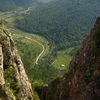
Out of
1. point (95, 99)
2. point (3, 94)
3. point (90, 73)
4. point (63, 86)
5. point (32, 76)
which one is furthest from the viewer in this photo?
point (32, 76)

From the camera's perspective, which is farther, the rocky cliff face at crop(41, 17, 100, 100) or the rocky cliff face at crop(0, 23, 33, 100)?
the rocky cliff face at crop(41, 17, 100, 100)

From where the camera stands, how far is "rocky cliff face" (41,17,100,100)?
6000 cm

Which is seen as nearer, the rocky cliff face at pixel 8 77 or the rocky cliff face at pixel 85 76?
the rocky cliff face at pixel 8 77

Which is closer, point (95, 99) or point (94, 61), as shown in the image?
point (95, 99)

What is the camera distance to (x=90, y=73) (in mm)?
62781

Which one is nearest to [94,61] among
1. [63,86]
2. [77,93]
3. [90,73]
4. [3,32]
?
[90,73]

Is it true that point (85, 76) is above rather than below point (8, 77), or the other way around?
below

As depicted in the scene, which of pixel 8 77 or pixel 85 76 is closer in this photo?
pixel 8 77

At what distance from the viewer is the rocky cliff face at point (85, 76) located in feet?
197

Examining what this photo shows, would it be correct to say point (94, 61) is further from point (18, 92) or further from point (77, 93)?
point (18, 92)

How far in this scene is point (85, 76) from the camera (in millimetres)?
63844

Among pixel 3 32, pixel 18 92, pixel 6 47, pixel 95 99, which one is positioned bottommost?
pixel 95 99

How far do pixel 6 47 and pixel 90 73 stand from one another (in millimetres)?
20820

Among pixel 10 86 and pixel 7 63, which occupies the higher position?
pixel 7 63
